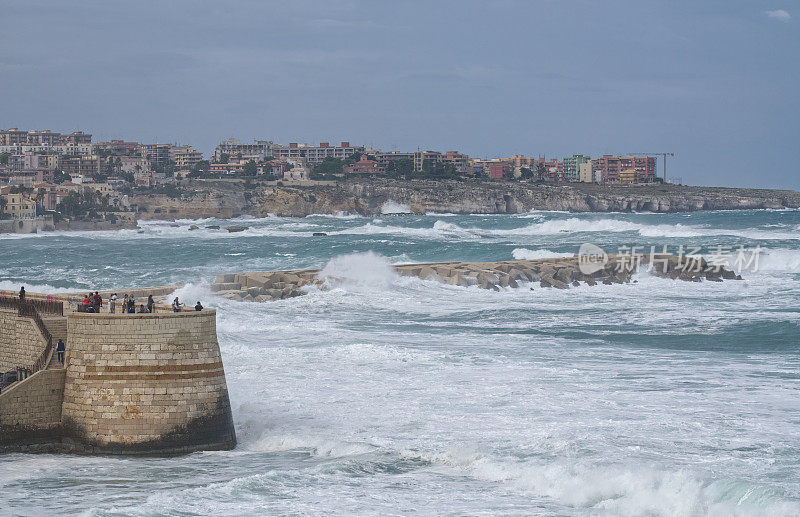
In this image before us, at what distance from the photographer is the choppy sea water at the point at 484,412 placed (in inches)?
546

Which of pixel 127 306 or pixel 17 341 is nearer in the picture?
pixel 127 306

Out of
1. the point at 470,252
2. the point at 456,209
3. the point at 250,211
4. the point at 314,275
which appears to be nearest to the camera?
the point at 314,275

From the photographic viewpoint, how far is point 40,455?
50.8ft

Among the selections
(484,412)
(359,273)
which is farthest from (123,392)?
(359,273)

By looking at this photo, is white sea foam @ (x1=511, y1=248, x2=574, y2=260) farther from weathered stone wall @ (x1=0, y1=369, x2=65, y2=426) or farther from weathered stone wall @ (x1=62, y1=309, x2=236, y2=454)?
weathered stone wall @ (x1=0, y1=369, x2=65, y2=426)

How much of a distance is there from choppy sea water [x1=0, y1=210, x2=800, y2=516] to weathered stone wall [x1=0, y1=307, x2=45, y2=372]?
7.51 feet

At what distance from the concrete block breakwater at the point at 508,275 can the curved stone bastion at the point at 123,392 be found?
21266 millimetres

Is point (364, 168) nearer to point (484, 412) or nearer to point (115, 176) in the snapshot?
point (115, 176)

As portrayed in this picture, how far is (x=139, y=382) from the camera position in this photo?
15109mm

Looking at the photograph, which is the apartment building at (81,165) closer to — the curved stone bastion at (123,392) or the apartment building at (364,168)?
the apartment building at (364,168)

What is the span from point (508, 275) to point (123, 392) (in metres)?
28.3

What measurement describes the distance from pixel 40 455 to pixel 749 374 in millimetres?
14015

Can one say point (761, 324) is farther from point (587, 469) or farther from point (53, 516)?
point (53, 516)

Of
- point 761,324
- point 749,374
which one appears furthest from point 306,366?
point 761,324
